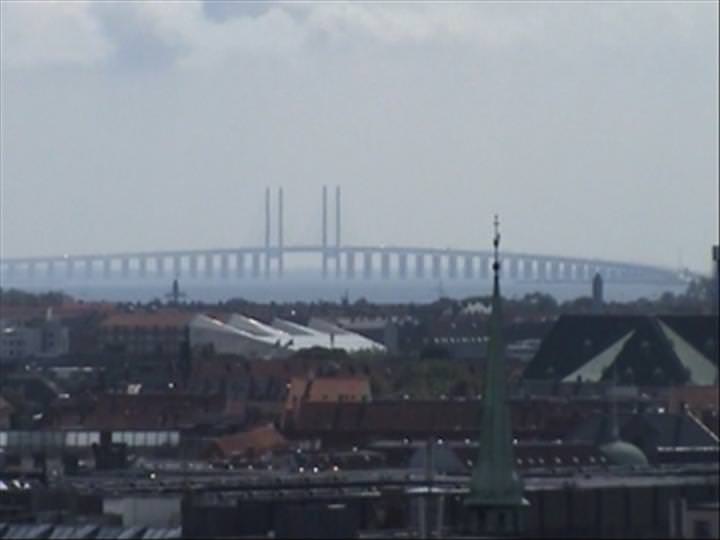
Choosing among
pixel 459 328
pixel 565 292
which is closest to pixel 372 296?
pixel 565 292

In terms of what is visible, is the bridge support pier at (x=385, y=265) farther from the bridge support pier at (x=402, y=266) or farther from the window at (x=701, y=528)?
the window at (x=701, y=528)

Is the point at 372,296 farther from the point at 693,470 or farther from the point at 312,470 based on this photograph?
the point at 693,470

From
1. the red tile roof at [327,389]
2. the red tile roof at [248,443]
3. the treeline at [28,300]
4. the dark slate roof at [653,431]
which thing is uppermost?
the treeline at [28,300]

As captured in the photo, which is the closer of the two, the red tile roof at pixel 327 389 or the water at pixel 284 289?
the red tile roof at pixel 327 389

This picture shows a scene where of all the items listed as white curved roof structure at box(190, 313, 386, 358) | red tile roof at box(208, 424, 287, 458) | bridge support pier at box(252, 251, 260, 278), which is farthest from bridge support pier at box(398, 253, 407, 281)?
red tile roof at box(208, 424, 287, 458)

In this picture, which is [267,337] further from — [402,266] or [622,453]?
[402,266]

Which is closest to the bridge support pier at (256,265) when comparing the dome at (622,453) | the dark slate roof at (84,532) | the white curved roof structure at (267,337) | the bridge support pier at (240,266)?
the bridge support pier at (240,266)

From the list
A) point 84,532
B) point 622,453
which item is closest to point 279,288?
point 622,453

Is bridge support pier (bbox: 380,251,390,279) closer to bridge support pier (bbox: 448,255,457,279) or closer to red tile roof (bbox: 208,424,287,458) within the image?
bridge support pier (bbox: 448,255,457,279)
